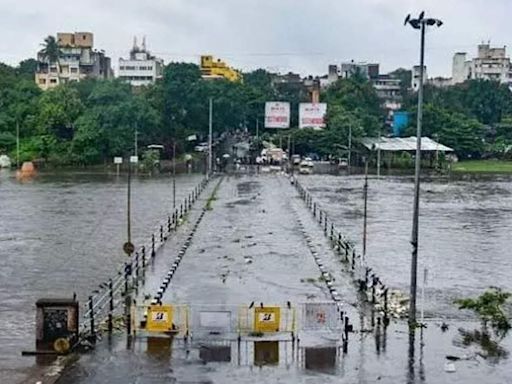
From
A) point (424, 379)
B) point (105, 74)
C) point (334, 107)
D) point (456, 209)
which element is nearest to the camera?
point (424, 379)

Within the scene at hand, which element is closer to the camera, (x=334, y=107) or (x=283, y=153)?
(x=283, y=153)

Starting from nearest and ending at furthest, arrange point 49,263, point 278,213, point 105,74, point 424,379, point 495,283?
point 424,379
point 495,283
point 49,263
point 278,213
point 105,74

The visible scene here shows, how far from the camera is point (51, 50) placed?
128m

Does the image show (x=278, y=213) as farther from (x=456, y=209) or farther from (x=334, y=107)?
(x=334, y=107)

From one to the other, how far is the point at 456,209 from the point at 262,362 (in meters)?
34.7

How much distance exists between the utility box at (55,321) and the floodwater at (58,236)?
0.41 meters

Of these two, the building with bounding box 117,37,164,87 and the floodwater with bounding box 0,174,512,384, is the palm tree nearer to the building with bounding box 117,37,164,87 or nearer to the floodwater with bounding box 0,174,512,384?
the building with bounding box 117,37,164,87

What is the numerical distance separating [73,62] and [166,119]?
50245 millimetres

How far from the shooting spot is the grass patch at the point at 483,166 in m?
86.1

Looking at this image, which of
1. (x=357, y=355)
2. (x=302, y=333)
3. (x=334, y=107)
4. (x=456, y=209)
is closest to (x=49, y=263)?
(x=302, y=333)

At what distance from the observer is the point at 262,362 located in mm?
17328

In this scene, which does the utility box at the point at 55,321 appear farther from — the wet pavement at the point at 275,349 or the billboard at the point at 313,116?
the billboard at the point at 313,116

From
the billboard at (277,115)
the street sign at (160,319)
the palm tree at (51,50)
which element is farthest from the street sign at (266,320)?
the palm tree at (51,50)

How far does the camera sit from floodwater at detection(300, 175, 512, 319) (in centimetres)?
2753
